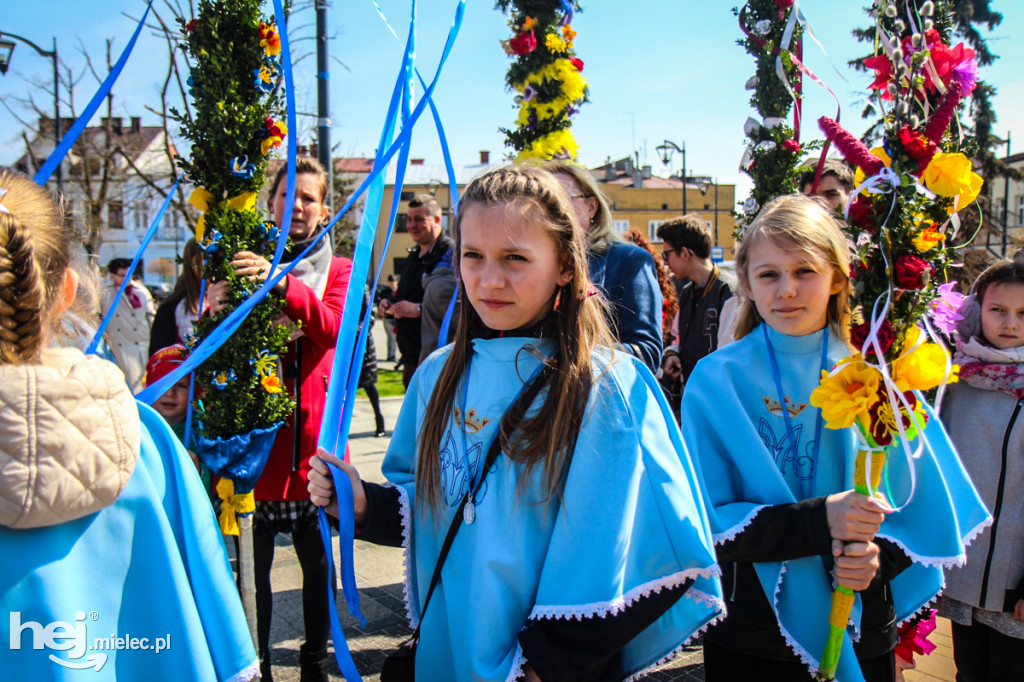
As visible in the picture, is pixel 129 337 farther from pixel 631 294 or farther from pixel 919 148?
pixel 919 148

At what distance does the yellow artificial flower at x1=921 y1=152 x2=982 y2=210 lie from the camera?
1.67m

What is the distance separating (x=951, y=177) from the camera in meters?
1.67

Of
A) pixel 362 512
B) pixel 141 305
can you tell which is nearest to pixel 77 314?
pixel 362 512

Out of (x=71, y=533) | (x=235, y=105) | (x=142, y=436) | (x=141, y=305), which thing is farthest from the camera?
(x=141, y=305)

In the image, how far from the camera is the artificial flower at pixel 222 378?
2626 millimetres

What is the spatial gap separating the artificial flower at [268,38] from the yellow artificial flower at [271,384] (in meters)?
1.18

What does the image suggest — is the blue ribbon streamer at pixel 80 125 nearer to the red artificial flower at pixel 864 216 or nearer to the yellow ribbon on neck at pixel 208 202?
the yellow ribbon on neck at pixel 208 202

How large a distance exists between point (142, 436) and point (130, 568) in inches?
10.3

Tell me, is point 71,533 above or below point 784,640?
above

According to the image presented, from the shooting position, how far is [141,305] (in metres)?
7.56

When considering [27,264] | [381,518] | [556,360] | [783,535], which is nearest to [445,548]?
[381,518]

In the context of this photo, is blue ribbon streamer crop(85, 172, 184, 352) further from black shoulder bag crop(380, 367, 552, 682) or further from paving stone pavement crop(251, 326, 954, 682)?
paving stone pavement crop(251, 326, 954, 682)

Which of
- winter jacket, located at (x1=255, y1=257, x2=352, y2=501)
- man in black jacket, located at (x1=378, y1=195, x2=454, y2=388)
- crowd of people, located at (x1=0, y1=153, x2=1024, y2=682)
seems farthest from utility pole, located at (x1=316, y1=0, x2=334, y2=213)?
crowd of people, located at (x1=0, y1=153, x2=1024, y2=682)

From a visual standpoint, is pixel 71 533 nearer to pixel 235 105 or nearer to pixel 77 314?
pixel 77 314
